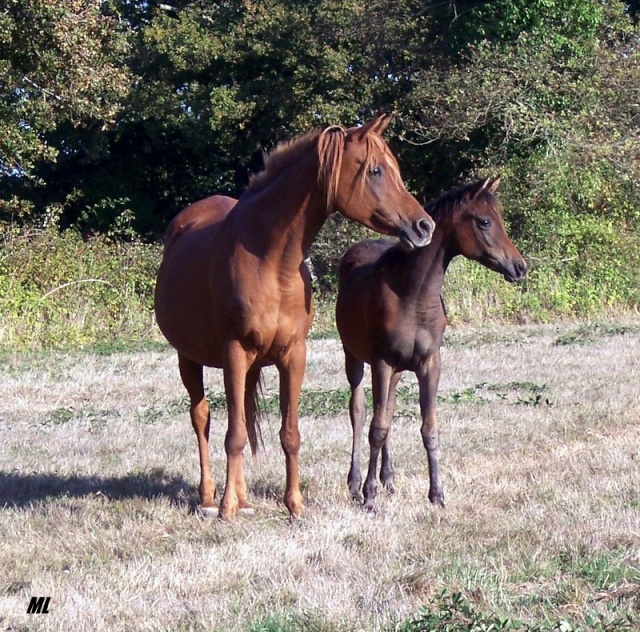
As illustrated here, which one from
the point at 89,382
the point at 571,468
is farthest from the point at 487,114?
the point at 571,468

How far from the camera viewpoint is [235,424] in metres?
6.13

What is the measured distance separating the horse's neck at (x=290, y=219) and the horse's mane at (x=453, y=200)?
1.10 metres

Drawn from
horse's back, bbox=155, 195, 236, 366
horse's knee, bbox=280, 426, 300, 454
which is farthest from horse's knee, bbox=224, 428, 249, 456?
horse's back, bbox=155, 195, 236, 366

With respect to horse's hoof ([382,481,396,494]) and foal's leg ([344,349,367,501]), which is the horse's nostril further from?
horse's hoof ([382,481,396,494])

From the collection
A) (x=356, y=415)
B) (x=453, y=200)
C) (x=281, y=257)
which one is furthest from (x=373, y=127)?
(x=356, y=415)

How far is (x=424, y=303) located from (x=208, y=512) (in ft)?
6.35

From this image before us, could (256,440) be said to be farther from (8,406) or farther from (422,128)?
(422,128)

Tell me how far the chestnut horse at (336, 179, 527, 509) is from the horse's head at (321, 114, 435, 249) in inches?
35.4

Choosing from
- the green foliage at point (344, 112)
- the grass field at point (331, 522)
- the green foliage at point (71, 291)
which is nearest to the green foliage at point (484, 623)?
the grass field at point (331, 522)

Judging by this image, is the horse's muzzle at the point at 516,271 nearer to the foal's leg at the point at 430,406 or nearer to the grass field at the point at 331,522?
the foal's leg at the point at 430,406

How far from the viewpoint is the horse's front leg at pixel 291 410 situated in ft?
20.0

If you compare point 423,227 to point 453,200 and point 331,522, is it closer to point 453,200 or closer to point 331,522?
point 453,200

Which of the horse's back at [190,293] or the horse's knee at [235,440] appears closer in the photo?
the horse's knee at [235,440]

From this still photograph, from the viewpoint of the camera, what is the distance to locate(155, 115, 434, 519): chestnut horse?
5.67 metres
